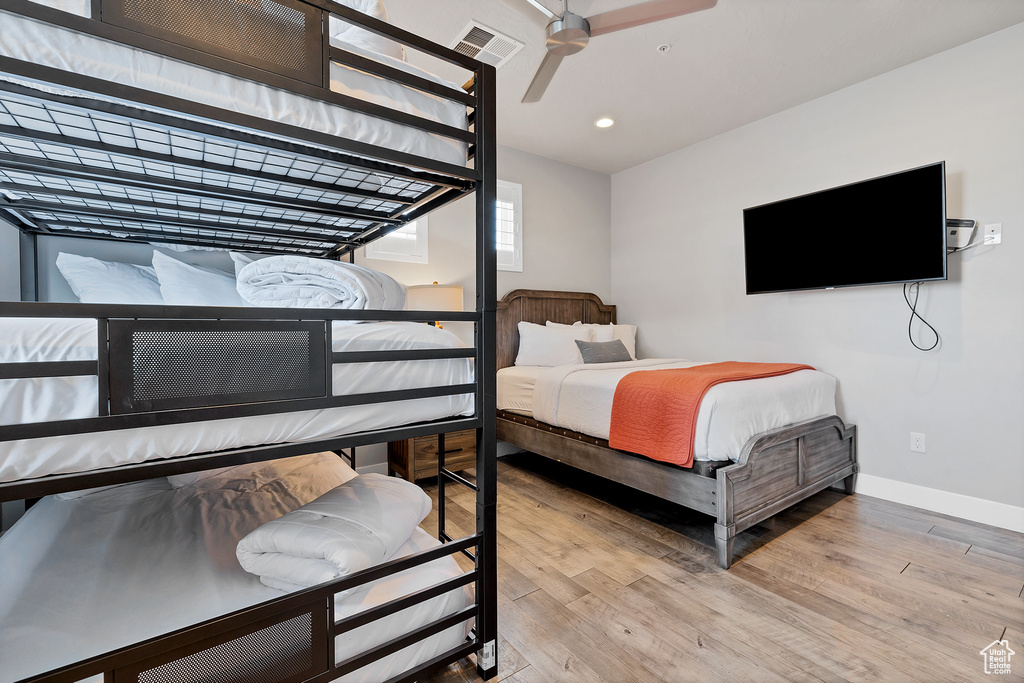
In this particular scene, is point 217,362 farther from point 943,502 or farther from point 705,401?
point 943,502

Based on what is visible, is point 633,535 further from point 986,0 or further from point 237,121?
point 986,0

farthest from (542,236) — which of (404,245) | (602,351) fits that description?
(404,245)

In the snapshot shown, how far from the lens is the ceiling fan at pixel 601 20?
6.12ft

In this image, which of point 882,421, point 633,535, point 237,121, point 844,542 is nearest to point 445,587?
point 237,121

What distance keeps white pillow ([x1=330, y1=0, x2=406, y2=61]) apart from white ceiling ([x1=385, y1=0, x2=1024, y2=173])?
3.34ft

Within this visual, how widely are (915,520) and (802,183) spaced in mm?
2323

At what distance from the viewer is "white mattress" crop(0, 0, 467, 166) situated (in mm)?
809

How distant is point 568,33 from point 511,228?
2156mm

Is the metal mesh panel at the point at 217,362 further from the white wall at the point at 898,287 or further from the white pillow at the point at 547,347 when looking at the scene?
the white wall at the point at 898,287

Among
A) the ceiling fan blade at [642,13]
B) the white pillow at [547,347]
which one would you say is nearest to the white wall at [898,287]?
the white pillow at [547,347]

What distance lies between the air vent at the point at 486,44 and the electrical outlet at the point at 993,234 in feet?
9.32

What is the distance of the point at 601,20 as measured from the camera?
1.97 m

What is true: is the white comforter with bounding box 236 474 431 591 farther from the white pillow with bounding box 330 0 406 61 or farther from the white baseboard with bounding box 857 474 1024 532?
the white baseboard with bounding box 857 474 1024 532

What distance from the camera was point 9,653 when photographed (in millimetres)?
899
